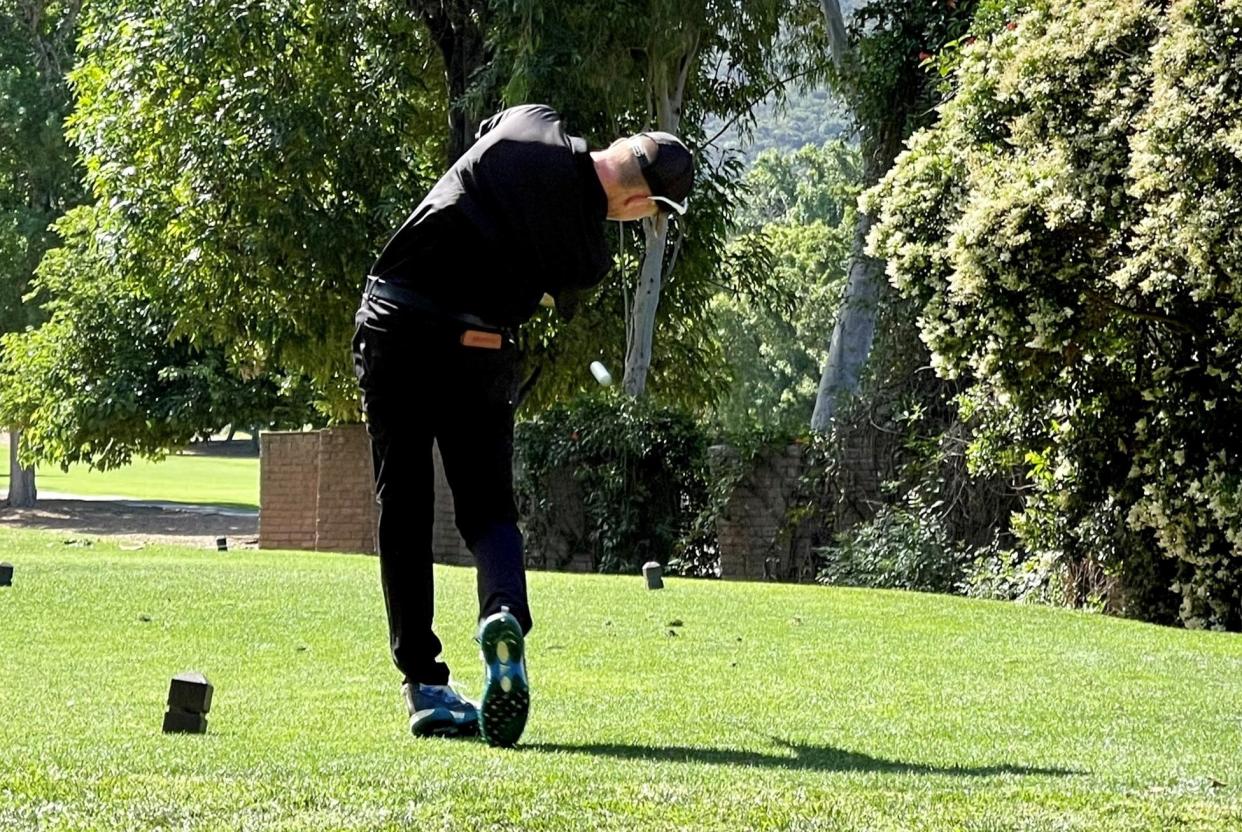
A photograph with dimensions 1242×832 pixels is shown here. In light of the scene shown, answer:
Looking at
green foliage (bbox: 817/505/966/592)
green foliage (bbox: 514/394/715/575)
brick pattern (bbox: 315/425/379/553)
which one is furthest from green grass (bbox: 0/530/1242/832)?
brick pattern (bbox: 315/425/379/553)

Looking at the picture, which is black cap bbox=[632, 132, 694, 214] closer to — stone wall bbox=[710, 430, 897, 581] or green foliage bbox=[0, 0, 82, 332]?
stone wall bbox=[710, 430, 897, 581]

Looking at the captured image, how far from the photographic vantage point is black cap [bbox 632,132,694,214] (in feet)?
19.5

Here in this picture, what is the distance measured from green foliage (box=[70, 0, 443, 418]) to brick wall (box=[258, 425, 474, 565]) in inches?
95.5

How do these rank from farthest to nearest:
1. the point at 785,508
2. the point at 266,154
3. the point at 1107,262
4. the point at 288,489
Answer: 1. the point at 288,489
2. the point at 266,154
3. the point at 785,508
4. the point at 1107,262

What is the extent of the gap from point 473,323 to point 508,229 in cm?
33

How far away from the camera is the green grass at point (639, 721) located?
176 inches

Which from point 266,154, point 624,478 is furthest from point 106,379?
point 624,478

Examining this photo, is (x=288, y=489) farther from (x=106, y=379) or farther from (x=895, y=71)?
(x=895, y=71)

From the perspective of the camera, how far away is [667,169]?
597 cm

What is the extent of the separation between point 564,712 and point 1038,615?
7.08 m

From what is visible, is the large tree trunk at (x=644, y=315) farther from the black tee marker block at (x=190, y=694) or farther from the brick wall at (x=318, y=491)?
the black tee marker block at (x=190, y=694)

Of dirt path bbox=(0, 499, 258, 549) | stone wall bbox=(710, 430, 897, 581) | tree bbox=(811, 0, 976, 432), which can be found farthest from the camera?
dirt path bbox=(0, 499, 258, 549)

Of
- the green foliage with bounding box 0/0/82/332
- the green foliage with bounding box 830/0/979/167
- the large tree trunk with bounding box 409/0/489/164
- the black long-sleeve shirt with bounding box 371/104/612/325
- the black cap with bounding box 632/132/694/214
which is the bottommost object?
the black long-sleeve shirt with bounding box 371/104/612/325

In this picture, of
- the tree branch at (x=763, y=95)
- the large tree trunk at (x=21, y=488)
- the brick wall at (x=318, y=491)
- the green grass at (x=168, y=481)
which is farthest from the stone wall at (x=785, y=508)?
the large tree trunk at (x=21, y=488)
